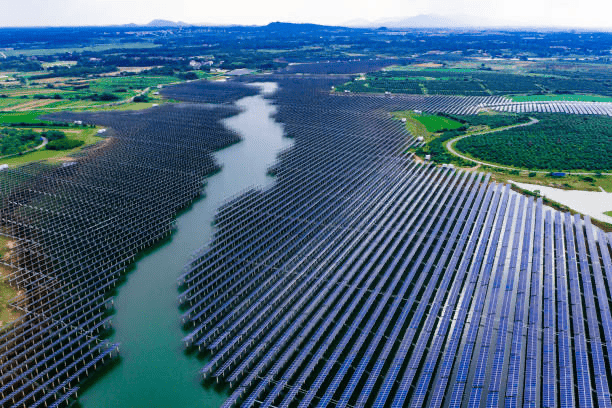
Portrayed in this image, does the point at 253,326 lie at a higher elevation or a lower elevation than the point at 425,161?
lower

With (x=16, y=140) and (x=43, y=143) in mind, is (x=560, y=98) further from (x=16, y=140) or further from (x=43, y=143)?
(x=16, y=140)

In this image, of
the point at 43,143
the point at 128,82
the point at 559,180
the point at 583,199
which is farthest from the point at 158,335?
the point at 128,82

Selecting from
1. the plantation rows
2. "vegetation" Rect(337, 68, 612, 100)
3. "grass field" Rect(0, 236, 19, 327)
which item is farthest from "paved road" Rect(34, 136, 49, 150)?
the plantation rows

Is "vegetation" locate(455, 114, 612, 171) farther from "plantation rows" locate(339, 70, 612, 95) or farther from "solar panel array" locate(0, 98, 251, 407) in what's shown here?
"solar panel array" locate(0, 98, 251, 407)

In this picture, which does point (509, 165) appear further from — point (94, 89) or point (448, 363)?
point (94, 89)

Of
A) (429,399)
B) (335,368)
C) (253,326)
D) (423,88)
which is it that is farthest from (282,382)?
(423,88)
